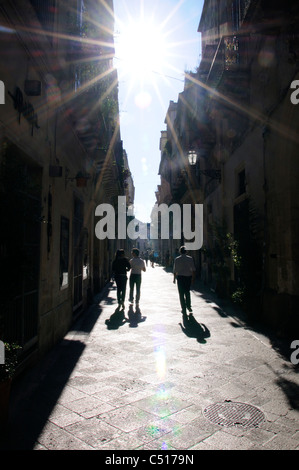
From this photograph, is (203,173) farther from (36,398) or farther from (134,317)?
(36,398)

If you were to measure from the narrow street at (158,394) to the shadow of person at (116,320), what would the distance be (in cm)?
78

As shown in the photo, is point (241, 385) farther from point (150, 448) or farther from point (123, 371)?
point (150, 448)

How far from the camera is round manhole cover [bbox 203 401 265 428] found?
3.19m

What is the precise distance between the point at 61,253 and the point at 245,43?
7386mm

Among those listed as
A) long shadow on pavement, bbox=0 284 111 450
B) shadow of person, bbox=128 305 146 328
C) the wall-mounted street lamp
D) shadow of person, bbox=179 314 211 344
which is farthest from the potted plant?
the wall-mounted street lamp

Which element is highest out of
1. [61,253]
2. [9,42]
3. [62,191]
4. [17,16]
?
[17,16]

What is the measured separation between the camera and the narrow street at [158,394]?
9.53 feet

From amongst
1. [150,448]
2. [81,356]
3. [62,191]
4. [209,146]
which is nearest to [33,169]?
[62,191]

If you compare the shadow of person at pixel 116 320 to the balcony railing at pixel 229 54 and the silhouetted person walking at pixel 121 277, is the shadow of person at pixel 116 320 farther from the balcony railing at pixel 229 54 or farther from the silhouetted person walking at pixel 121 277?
the balcony railing at pixel 229 54

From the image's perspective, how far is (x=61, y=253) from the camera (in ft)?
22.5

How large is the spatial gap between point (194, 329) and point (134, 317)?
200 centimetres

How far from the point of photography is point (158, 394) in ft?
12.7

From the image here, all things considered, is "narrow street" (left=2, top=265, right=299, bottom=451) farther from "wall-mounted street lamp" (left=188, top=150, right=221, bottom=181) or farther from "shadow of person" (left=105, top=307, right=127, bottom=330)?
"wall-mounted street lamp" (left=188, top=150, right=221, bottom=181)

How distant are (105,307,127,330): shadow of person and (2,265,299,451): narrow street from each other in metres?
0.78
